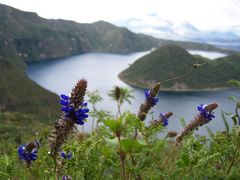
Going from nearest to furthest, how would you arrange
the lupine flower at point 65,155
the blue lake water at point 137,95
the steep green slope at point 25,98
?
the lupine flower at point 65,155
the blue lake water at point 137,95
the steep green slope at point 25,98

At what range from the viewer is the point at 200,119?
12.9 ft

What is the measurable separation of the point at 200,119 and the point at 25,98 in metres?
123

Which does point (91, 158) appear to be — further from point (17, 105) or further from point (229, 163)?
point (17, 105)

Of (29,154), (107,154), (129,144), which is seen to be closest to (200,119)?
(107,154)

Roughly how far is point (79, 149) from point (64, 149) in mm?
136

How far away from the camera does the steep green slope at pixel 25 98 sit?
118 m

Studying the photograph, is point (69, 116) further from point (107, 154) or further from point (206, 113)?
point (206, 113)

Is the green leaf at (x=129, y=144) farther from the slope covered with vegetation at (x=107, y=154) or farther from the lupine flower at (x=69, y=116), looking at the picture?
the lupine flower at (x=69, y=116)

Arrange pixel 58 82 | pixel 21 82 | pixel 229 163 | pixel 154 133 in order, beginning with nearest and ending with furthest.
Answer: pixel 154 133 < pixel 229 163 < pixel 21 82 < pixel 58 82

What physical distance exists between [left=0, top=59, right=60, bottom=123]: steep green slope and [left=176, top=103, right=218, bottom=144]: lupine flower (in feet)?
354

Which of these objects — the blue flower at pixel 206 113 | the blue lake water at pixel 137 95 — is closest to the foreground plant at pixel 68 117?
the blue flower at pixel 206 113

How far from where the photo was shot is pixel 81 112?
8.97 ft

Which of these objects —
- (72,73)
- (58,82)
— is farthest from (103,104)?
(72,73)

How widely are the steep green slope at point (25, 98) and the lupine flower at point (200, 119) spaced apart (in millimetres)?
107833
